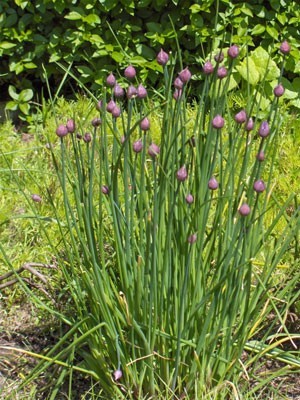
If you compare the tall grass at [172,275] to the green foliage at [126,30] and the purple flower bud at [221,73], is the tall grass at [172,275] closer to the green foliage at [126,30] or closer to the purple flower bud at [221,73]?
the purple flower bud at [221,73]

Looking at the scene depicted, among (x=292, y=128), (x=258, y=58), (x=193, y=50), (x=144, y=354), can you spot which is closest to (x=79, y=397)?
(x=144, y=354)

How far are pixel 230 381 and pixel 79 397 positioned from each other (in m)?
0.52

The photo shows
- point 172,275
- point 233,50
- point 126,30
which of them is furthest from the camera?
point 126,30

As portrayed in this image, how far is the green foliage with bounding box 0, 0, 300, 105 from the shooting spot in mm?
4547

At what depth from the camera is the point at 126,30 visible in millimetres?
4668

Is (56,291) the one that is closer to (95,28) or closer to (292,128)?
(292,128)

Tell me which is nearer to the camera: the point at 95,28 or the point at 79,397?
the point at 79,397

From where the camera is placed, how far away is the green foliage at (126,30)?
4.55 meters

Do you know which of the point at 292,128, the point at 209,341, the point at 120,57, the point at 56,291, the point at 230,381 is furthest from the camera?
the point at 120,57

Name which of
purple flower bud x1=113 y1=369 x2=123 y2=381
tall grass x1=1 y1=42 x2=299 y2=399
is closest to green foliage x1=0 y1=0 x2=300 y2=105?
tall grass x1=1 y1=42 x2=299 y2=399

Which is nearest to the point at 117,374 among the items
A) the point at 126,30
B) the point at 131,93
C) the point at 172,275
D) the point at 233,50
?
the point at 172,275

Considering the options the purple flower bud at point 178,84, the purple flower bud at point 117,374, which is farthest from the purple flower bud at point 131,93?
the purple flower bud at point 117,374

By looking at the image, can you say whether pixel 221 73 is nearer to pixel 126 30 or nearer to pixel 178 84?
pixel 178 84

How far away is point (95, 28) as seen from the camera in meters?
4.68
